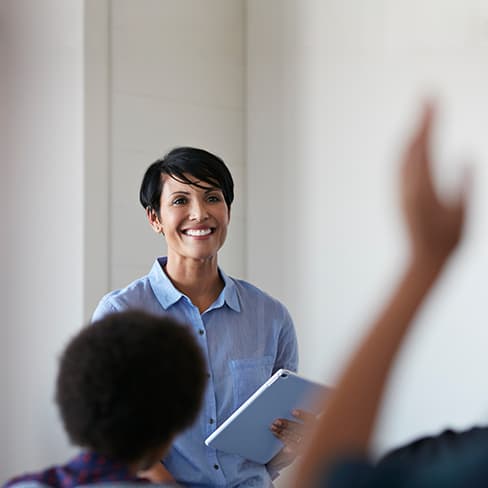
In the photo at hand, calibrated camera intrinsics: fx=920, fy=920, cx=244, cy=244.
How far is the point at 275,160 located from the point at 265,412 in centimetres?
201

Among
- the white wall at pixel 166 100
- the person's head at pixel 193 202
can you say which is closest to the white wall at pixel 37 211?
the white wall at pixel 166 100

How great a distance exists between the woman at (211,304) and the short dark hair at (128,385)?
1.30 meters

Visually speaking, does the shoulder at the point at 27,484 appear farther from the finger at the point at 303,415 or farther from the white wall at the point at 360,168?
the white wall at the point at 360,168

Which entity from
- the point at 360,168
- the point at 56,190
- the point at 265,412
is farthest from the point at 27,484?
the point at 360,168

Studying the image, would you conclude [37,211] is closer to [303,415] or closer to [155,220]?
[155,220]

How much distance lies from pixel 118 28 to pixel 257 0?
0.77 meters

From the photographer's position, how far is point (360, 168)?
3.80 meters

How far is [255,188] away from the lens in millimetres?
4297

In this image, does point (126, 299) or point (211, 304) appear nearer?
point (126, 299)

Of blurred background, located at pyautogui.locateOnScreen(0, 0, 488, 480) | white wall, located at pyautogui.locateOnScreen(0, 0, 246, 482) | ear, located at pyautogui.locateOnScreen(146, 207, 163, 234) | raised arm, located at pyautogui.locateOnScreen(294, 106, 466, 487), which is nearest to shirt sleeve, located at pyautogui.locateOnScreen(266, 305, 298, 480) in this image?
ear, located at pyautogui.locateOnScreen(146, 207, 163, 234)

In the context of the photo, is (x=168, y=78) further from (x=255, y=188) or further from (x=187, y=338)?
(x=187, y=338)

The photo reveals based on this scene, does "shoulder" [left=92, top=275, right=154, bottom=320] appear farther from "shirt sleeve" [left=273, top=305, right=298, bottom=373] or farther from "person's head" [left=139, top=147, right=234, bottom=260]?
"shirt sleeve" [left=273, top=305, right=298, bottom=373]

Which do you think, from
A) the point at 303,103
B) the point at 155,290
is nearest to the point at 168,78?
the point at 303,103

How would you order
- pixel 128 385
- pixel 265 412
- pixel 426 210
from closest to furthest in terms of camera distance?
pixel 426 210 < pixel 128 385 < pixel 265 412
